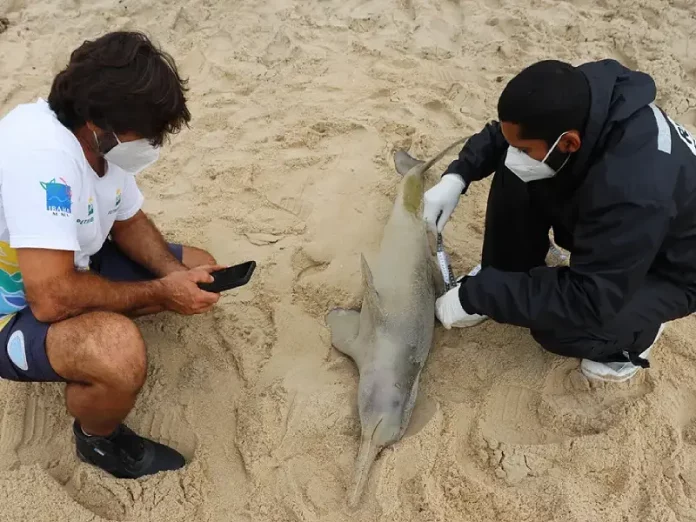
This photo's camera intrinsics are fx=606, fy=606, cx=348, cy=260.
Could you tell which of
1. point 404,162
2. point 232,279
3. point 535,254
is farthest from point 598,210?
point 404,162

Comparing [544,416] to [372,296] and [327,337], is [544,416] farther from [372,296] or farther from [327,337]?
[327,337]

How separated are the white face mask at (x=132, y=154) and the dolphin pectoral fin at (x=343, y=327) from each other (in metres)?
1.19

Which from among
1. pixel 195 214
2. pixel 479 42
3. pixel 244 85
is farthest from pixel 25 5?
pixel 479 42

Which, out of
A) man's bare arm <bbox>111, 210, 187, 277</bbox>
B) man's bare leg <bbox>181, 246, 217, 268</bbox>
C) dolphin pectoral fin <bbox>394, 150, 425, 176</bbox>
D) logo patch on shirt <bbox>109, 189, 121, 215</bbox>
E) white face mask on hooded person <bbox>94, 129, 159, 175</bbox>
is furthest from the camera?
dolphin pectoral fin <bbox>394, 150, 425, 176</bbox>

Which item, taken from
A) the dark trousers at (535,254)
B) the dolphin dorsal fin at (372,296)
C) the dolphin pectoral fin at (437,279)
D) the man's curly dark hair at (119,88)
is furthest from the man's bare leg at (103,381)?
the dark trousers at (535,254)

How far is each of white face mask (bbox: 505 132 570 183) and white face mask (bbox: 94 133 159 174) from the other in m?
1.43

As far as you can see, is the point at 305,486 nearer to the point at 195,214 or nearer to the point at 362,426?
the point at 362,426

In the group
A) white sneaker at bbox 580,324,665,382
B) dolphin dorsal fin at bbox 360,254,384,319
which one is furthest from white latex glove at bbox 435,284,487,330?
white sneaker at bbox 580,324,665,382

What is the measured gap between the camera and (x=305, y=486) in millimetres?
2486

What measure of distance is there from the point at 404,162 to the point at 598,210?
68.6 inches

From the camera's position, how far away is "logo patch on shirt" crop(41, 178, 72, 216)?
2068 mm

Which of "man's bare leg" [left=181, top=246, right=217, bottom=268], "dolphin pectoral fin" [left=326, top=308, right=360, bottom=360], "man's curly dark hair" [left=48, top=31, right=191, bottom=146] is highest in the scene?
"man's curly dark hair" [left=48, top=31, right=191, bottom=146]

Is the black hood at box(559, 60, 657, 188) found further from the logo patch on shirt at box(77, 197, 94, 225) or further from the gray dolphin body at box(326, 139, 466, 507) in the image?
the logo patch on shirt at box(77, 197, 94, 225)

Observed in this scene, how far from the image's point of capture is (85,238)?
241 centimetres
